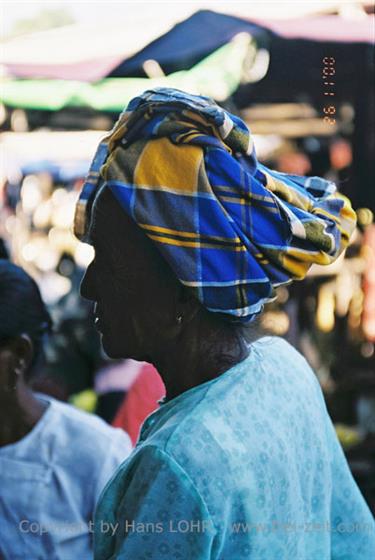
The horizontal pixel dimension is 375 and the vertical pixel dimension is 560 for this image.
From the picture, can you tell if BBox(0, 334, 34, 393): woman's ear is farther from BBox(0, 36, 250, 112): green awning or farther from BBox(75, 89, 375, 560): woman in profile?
BBox(0, 36, 250, 112): green awning

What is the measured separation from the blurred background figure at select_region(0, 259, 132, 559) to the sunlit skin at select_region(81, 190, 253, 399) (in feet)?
2.62

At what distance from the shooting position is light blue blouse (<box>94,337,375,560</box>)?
48.1 inches

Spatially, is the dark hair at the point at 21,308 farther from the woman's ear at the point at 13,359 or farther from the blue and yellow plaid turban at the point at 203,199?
the blue and yellow plaid turban at the point at 203,199

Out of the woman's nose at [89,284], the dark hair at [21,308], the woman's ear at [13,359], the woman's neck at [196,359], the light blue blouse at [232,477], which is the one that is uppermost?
the woman's nose at [89,284]

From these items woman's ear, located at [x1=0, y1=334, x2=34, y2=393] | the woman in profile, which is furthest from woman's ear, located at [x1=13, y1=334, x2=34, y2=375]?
the woman in profile

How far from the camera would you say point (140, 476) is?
1251 millimetres

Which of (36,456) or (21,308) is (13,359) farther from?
(36,456)

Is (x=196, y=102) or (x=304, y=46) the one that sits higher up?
(x=196, y=102)

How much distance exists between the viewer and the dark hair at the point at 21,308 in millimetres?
2188

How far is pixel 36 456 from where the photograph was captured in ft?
7.22

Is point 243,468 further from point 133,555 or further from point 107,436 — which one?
point 107,436

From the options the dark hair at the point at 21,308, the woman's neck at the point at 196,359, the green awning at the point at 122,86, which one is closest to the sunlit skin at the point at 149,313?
the woman's neck at the point at 196,359

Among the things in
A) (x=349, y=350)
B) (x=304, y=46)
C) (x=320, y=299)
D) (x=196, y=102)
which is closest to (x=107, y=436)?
(x=196, y=102)

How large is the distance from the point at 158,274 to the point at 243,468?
344mm
